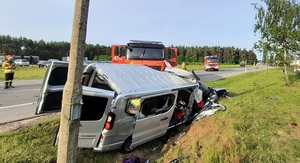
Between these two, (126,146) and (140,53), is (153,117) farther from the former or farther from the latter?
(140,53)

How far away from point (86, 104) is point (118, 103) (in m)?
0.55

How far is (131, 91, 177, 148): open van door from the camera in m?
4.85

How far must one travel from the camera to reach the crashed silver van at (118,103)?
4.26 meters

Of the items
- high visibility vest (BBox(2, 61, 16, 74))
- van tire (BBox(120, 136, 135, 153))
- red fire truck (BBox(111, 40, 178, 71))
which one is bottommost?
van tire (BBox(120, 136, 135, 153))

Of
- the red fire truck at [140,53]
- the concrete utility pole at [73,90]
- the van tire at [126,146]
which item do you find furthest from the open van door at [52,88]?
the red fire truck at [140,53]

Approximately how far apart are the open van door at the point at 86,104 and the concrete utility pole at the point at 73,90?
43.6 inches

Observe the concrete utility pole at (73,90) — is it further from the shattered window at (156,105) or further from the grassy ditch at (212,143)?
the shattered window at (156,105)

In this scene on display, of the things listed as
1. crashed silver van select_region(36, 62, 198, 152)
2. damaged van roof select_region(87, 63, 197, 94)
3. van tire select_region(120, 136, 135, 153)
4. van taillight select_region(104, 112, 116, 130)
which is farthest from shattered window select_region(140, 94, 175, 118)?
van taillight select_region(104, 112, 116, 130)

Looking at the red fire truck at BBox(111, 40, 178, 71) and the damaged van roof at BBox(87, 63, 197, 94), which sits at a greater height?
the red fire truck at BBox(111, 40, 178, 71)

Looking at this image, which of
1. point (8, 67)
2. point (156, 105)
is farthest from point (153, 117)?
point (8, 67)

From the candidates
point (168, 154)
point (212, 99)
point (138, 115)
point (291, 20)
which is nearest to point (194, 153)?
point (168, 154)

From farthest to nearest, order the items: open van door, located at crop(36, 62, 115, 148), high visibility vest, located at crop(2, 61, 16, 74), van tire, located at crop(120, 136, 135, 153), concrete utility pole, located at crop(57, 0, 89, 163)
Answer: high visibility vest, located at crop(2, 61, 16, 74), van tire, located at crop(120, 136, 135, 153), open van door, located at crop(36, 62, 115, 148), concrete utility pole, located at crop(57, 0, 89, 163)

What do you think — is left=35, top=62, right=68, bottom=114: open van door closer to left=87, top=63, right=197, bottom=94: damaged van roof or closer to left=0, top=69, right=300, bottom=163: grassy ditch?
left=87, top=63, right=197, bottom=94: damaged van roof

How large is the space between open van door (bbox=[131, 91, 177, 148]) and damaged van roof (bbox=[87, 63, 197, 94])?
0.24m
